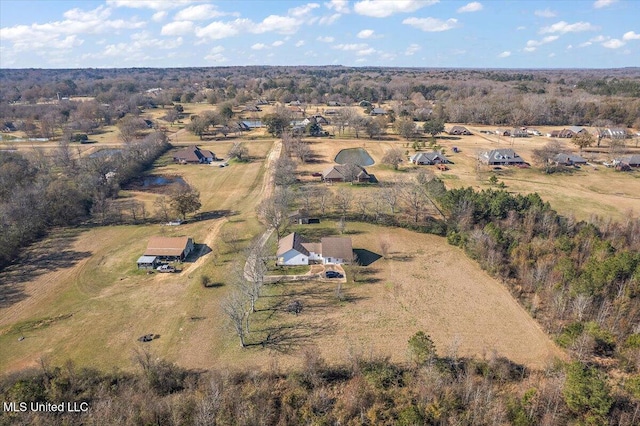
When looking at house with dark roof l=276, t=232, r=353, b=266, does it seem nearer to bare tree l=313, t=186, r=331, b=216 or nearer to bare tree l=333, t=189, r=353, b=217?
bare tree l=333, t=189, r=353, b=217

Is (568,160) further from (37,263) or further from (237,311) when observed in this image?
(37,263)

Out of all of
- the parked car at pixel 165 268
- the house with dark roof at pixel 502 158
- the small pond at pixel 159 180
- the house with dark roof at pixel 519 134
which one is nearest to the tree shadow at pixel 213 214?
the parked car at pixel 165 268

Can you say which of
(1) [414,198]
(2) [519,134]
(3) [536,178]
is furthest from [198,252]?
(2) [519,134]

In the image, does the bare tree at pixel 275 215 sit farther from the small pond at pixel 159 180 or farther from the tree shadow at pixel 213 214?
the small pond at pixel 159 180

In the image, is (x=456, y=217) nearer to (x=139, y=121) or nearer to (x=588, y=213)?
(x=588, y=213)

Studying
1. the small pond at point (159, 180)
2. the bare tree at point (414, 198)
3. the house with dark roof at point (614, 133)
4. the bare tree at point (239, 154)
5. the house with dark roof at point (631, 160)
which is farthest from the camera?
the house with dark roof at point (614, 133)

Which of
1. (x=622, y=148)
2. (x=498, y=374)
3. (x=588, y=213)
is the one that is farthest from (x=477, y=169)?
(x=498, y=374)
